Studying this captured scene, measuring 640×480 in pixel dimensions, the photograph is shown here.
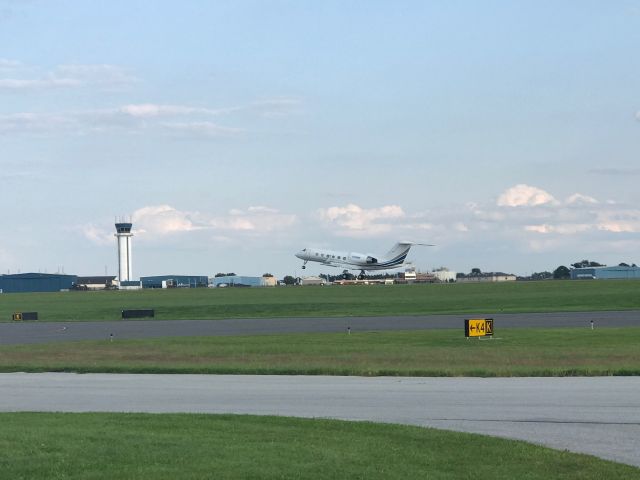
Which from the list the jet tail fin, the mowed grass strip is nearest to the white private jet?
the jet tail fin

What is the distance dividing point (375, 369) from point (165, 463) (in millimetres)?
16762

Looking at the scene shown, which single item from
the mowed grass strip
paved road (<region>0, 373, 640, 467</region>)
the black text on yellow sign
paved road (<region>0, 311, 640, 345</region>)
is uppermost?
the black text on yellow sign

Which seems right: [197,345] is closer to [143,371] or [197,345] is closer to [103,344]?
[103,344]

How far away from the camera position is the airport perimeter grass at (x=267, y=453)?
1223cm

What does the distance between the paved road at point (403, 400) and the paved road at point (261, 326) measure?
22745 mm

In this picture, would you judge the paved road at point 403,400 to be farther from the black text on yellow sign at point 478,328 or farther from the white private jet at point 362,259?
the white private jet at point 362,259

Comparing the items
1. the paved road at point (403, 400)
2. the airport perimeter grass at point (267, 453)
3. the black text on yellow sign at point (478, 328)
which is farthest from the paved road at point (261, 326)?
the airport perimeter grass at point (267, 453)

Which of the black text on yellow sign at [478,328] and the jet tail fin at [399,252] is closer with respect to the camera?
the black text on yellow sign at [478,328]

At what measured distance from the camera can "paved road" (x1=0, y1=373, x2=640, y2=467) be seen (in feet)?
54.3

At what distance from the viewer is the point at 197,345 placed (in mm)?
41219

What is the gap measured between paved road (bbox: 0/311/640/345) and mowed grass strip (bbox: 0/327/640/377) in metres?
4.71

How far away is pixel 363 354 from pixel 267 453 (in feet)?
70.9

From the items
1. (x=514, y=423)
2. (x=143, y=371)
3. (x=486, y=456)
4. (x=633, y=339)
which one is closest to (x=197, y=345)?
(x=143, y=371)

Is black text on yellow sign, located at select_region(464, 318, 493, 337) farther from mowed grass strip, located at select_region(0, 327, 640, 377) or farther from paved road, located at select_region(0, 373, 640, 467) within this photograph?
paved road, located at select_region(0, 373, 640, 467)
